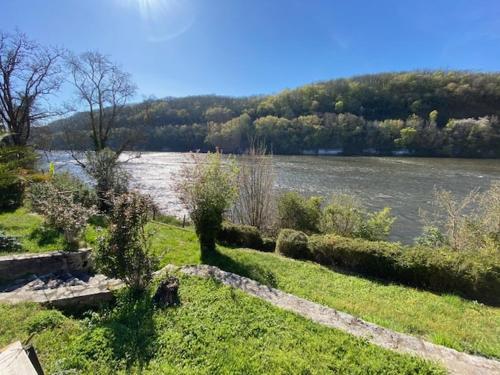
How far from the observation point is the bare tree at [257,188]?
46.5 feet

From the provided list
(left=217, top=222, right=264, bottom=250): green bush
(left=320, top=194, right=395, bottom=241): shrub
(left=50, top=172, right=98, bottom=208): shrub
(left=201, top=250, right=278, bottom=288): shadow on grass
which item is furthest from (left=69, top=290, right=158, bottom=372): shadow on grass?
(left=320, top=194, right=395, bottom=241): shrub

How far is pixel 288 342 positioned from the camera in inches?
157

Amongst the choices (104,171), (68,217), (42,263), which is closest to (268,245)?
(68,217)

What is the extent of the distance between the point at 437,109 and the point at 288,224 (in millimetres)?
80540

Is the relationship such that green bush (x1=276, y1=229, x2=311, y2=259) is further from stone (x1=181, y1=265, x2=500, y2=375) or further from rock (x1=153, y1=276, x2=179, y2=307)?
rock (x1=153, y1=276, x2=179, y2=307)

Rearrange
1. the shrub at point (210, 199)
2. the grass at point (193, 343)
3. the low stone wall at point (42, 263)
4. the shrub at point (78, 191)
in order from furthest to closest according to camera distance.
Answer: the shrub at point (78, 191) < the shrub at point (210, 199) < the low stone wall at point (42, 263) < the grass at point (193, 343)

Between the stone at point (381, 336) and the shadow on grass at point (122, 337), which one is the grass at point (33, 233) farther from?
the stone at point (381, 336)

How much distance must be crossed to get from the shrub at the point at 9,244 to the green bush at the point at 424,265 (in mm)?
8684

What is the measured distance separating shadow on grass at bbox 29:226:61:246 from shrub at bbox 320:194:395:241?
10.4 meters

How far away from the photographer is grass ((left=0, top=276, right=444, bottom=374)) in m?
3.46

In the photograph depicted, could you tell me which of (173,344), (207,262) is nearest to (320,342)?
(173,344)

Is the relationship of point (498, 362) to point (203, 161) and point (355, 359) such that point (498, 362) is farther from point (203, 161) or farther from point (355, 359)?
point (203, 161)

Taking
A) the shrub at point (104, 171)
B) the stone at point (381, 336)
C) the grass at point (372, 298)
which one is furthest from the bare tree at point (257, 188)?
the stone at point (381, 336)

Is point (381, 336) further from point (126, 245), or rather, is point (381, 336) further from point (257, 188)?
point (257, 188)
